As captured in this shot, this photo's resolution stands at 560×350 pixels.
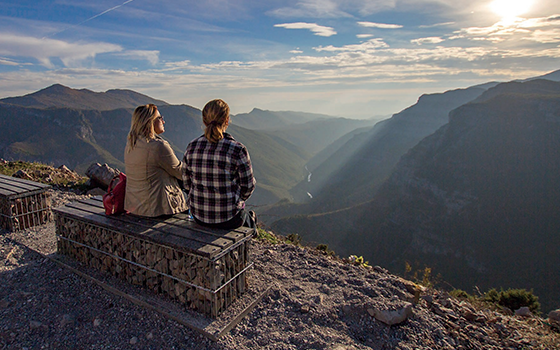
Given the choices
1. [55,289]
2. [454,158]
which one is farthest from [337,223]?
[55,289]

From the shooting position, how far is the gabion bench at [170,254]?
398 centimetres

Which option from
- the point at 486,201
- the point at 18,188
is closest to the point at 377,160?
the point at 486,201

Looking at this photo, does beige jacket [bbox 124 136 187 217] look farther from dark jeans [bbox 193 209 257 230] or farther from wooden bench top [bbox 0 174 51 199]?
wooden bench top [bbox 0 174 51 199]

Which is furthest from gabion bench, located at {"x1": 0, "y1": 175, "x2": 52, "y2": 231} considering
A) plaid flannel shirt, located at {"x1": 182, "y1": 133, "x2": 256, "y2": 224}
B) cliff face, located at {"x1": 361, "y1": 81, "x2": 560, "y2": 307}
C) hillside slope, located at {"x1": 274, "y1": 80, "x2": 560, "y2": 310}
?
cliff face, located at {"x1": 361, "y1": 81, "x2": 560, "y2": 307}

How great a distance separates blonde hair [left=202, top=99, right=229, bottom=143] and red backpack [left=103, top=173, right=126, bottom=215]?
1862 mm

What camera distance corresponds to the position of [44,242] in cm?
638

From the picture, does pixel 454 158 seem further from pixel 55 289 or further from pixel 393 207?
pixel 55 289

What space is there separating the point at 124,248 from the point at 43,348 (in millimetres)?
1469

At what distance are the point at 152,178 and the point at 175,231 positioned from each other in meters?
0.87

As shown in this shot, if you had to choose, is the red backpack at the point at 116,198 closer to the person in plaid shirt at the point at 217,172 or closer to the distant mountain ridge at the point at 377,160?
the person in plaid shirt at the point at 217,172

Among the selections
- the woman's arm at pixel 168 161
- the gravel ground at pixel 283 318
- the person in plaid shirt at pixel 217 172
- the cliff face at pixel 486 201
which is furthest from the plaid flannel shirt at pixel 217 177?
the cliff face at pixel 486 201

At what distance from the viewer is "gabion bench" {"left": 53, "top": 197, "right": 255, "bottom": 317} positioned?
3.98 meters

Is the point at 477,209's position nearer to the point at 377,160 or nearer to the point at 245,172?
the point at 377,160

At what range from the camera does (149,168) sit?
4.50 meters
